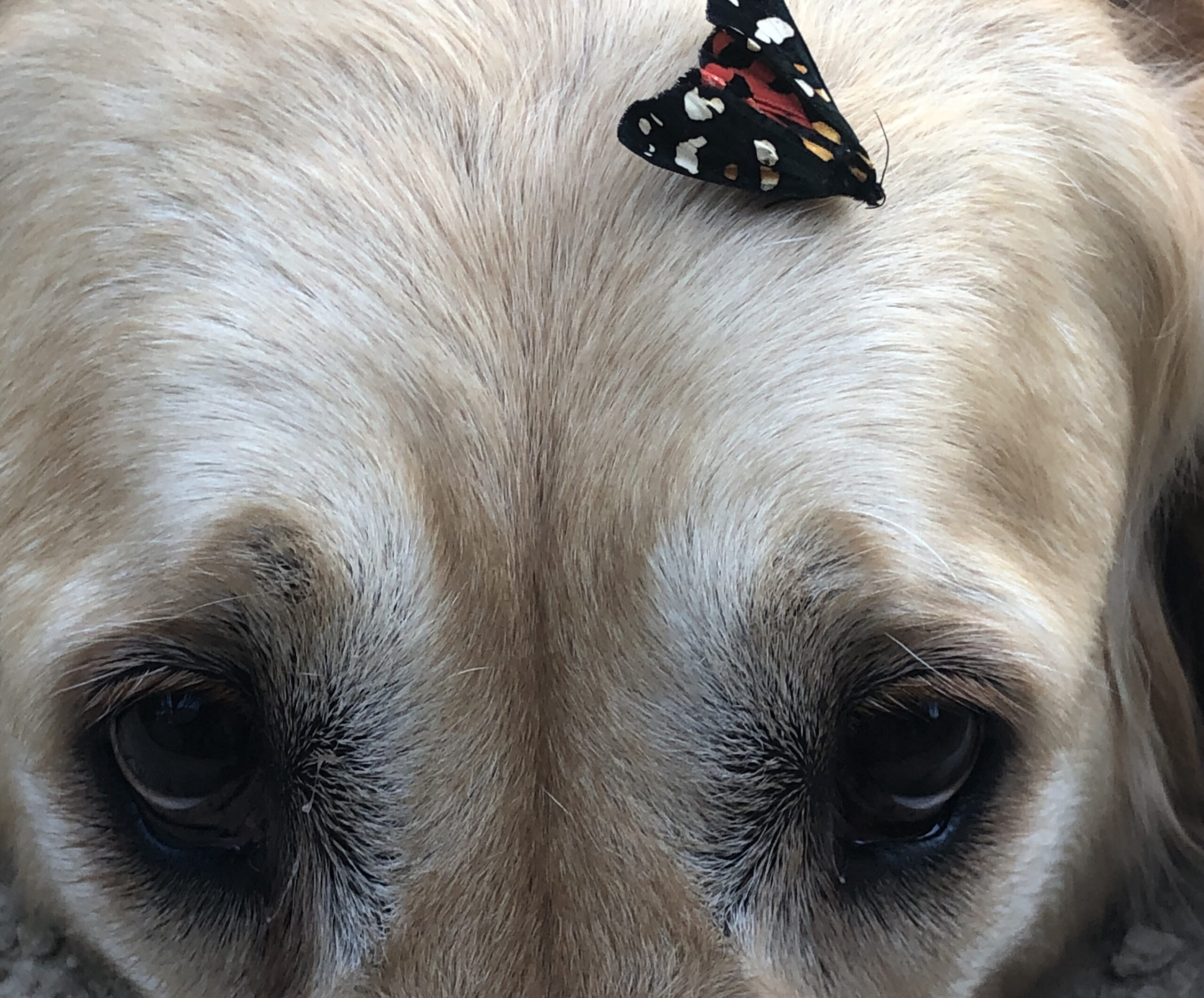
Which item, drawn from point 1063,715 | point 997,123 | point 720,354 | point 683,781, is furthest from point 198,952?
point 997,123

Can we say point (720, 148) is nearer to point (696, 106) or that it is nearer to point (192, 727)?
point (696, 106)

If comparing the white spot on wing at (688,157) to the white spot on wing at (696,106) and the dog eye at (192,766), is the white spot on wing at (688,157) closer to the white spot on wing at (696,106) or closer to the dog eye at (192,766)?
the white spot on wing at (696,106)

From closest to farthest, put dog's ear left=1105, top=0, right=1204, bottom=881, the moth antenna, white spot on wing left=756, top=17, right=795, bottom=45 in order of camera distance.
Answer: white spot on wing left=756, top=17, right=795, bottom=45 → the moth antenna → dog's ear left=1105, top=0, right=1204, bottom=881

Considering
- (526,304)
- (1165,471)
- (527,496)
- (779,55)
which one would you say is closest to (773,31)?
(779,55)

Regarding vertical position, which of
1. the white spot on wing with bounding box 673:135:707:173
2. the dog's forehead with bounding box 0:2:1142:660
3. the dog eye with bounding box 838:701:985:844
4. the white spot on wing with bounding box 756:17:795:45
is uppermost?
the white spot on wing with bounding box 756:17:795:45

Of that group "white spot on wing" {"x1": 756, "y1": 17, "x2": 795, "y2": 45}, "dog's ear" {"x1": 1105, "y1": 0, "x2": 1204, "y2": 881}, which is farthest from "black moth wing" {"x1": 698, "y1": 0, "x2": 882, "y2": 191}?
"dog's ear" {"x1": 1105, "y1": 0, "x2": 1204, "y2": 881}

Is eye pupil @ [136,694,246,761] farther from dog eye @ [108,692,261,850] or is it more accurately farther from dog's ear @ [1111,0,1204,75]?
dog's ear @ [1111,0,1204,75]
